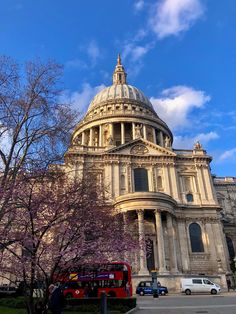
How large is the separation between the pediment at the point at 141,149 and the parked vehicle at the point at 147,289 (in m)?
21.6

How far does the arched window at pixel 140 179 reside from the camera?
50250mm

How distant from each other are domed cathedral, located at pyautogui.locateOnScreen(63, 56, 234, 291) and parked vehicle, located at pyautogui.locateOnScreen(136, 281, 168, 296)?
1.60 metres

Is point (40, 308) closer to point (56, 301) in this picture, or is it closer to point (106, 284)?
point (56, 301)

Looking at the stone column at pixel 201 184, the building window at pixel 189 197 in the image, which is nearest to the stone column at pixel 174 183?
the building window at pixel 189 197

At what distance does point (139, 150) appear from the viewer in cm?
5288

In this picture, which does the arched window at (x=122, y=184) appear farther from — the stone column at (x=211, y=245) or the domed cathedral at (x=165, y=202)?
the stone column at (x=211, y=245)

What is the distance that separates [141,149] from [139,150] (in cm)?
41

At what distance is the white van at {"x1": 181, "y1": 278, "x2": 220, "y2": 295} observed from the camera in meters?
35.4

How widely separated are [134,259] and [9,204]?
26065 mm

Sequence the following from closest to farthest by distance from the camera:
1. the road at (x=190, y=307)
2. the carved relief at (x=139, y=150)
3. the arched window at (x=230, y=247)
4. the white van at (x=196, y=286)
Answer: the road at (x=190, y=307) < the white van at (x=196, y=286) < the carved relief at (x=139, y=150) < the arched window at (x=230, y=247)

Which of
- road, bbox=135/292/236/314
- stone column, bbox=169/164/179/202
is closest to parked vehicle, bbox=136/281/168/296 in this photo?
road, bbox=135/292/236/314

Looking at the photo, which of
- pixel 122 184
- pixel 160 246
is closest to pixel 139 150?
pixel 122 184

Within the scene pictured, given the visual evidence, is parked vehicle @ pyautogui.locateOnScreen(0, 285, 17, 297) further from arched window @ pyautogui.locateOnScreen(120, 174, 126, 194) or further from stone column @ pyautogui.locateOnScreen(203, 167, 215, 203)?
stone column @ pyautogui.locateOnScreen(203, 167, 215, 203)

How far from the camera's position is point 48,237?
15.0 meters
